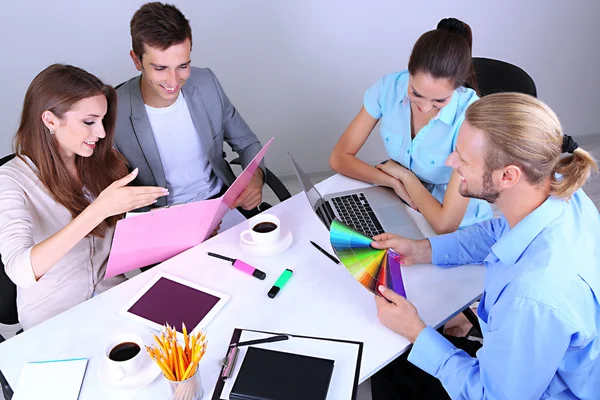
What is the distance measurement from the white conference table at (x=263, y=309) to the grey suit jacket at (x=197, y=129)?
559mm

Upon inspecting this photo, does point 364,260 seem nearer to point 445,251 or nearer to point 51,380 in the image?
point 445,251

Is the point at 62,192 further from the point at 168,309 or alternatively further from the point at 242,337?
the point at 242,337

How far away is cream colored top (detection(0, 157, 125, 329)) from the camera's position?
149 cm

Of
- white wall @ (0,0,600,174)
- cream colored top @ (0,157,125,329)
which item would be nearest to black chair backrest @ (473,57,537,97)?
white wall @ (0,0,600,174)

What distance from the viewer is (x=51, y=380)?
48.9 inches

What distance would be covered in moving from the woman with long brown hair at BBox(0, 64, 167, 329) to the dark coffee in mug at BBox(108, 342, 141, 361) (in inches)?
15.6

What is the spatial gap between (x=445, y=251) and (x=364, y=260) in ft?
0.85

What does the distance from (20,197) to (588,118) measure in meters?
3.32

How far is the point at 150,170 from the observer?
2.09 meters

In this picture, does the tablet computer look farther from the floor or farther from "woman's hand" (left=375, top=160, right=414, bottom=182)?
the floor

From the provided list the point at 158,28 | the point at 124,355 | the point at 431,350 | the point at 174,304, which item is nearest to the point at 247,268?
the point at 174,304

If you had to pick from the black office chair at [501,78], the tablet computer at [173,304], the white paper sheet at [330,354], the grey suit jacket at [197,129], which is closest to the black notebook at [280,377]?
the white paper sheet at [330,354]

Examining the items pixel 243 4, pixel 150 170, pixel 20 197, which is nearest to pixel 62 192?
pixel 20 197

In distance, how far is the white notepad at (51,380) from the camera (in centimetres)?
121
